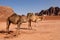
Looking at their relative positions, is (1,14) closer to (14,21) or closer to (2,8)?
(2,8)

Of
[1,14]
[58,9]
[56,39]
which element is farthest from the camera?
[58,9]

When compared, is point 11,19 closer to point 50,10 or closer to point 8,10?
point 8,10

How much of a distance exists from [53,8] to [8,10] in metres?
63.5

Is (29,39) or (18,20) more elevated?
(18,20)

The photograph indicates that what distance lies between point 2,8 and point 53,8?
64.1 meters

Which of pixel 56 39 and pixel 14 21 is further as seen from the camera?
pixel 14 21

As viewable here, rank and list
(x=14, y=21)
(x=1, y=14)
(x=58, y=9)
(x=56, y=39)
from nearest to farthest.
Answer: (x=56, y=39) → (x=14, y=21) → (x=1, y=14) → (x=58, y=9)

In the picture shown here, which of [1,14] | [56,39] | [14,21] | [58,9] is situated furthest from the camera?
[58,9]

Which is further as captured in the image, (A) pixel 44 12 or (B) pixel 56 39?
(A) pixel 44 12

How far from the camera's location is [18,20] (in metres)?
15.6

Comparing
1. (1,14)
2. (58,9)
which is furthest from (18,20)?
(58,9)

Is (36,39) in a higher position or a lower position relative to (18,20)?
lower

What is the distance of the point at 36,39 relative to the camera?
490 inches

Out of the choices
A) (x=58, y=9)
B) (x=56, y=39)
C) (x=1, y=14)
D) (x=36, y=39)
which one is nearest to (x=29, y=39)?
(x=36, y=39)
